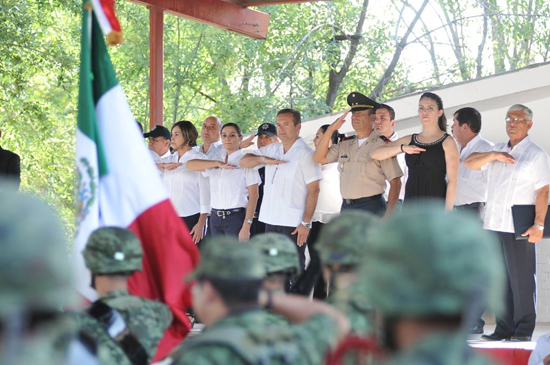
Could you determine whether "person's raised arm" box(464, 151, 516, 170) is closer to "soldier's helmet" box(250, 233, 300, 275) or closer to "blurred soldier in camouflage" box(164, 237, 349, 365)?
"soldier's helmet" box(250, 233, 300, 275)

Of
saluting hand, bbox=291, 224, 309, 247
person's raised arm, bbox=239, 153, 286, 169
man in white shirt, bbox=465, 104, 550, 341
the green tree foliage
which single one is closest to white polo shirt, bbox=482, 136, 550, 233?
man in white shirt, bbox=465, 104, 550, 341

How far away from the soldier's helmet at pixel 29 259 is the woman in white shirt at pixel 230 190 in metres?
6.49

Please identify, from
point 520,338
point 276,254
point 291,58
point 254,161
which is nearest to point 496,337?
point 520,338

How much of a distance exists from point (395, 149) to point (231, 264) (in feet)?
15.2

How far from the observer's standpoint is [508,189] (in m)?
6.56

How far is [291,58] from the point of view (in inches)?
784

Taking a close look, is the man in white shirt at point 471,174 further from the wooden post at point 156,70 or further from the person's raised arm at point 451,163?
the wooden post at point 156,70

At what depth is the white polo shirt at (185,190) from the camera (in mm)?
8406

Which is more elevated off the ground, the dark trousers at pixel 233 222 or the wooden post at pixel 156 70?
the wooden post at pixel 156 70

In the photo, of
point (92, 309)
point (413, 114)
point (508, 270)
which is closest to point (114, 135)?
point (92, 309)

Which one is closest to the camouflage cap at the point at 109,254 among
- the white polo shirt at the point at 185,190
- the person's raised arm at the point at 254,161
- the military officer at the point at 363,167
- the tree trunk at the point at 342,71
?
the military officer at the point at 363,167

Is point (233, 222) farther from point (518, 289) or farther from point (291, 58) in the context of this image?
point (291, 58)

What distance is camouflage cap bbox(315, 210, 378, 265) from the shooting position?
2.56 metres

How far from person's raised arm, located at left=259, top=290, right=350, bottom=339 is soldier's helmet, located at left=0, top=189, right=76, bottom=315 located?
103 cm
